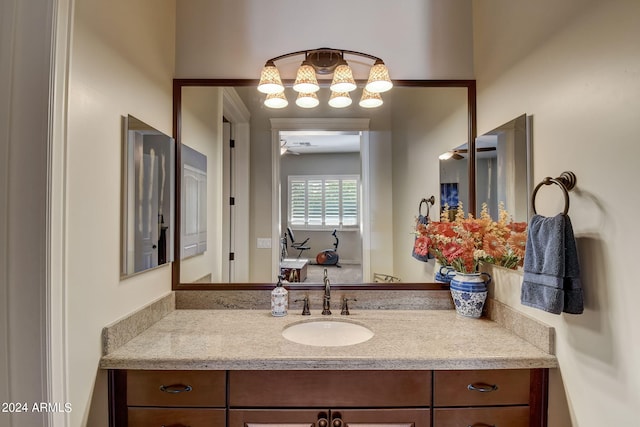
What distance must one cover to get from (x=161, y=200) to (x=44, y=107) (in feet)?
2.29

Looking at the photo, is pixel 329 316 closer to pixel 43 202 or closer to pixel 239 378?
pixel 239 378

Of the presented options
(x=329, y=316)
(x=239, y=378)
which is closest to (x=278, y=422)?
(x=239, y=378)

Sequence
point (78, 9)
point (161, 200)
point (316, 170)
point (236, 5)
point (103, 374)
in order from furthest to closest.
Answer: point (316, 170), point (236, 5), point (161, 200), point (103, 374), point (78, 9)

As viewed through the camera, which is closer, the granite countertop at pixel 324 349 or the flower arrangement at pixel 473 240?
the granite countertop at pixel 324 349

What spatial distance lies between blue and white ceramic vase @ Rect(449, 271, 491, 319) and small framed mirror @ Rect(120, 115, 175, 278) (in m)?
1.46

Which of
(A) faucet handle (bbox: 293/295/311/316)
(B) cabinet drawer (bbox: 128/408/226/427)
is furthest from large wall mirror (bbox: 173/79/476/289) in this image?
(B) cabinet drawer (bbox: 128/408/226/427)

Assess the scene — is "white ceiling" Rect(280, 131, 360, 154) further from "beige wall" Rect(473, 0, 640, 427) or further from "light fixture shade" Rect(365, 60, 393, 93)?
"beige wall" Rect(473, 0, 640, 427)

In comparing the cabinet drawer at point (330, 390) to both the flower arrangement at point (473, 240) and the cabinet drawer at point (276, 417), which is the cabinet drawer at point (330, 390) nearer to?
the cabinet drawer at point (276, 417)

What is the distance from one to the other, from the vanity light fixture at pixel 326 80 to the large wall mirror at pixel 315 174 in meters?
0.06

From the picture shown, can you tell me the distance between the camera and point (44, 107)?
91 centimetres

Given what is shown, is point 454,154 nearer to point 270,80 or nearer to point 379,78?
point 379,78

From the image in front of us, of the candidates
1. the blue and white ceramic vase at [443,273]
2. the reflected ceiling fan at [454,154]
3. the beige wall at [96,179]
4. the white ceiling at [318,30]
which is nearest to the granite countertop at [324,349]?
the beige wall at [96,179]

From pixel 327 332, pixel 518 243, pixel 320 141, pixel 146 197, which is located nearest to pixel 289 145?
pixel 320 141

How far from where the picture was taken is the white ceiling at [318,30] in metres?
1.78
